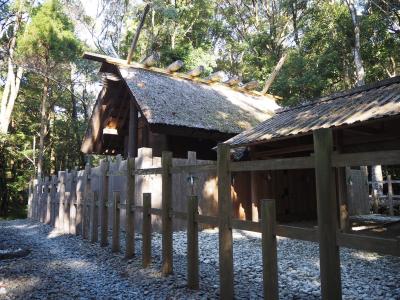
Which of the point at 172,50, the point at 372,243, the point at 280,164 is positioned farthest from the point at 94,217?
the point at 172,50

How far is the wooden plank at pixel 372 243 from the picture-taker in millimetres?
2289

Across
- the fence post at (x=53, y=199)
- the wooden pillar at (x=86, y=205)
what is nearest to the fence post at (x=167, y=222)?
the wooden pillar at (x=86, y=205)

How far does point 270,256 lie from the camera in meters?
3.06

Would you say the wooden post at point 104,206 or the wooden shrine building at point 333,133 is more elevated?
the wooden shrine building at point 333,133

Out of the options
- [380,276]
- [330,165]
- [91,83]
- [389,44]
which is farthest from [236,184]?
[91,83]

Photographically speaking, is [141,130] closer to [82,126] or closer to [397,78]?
[397,78]

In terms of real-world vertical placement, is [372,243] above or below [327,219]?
below

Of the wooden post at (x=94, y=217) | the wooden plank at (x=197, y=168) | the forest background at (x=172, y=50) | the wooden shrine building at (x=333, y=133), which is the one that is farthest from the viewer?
the forest background at (x=172, y=50)

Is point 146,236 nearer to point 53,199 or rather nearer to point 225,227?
point 225,227

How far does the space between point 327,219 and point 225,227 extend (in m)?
1.24

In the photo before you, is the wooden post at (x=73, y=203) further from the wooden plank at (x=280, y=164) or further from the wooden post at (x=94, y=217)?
the wooden plank at (x=280, y=164)

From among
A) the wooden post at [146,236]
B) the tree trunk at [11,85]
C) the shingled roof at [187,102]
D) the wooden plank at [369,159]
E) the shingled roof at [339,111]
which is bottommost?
the wooden post at [146,236]

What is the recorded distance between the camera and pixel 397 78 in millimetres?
7938

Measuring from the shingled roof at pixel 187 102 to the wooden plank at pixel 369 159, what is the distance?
24.4ft
